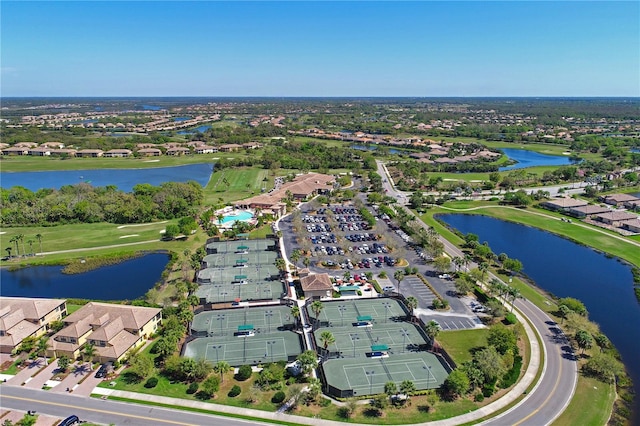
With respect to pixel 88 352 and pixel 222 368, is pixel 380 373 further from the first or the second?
pixel 88 352

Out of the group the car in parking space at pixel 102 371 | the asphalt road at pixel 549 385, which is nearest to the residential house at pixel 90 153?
the car in parking space at pixel 102 371

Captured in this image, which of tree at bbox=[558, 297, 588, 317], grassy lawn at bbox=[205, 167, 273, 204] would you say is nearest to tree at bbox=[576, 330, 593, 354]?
tree at bbox=[558, 297, 588, 317]

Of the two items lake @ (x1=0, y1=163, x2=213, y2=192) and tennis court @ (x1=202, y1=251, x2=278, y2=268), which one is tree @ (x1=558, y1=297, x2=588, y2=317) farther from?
lake @ (x1=0, y1=163, x2=213, y2=192)

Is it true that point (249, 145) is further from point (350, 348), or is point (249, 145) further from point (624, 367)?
point (624, 367)

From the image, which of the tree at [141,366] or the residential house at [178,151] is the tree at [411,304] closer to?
the tree at [141,366]

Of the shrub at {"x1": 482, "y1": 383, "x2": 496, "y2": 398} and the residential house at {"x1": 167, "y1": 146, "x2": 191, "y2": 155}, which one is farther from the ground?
the residential house at {"x1": 167, "y1": 146, "x2": 191, "y2": 155}

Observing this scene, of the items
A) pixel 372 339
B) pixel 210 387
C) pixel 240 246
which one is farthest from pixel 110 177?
pixel 372 339

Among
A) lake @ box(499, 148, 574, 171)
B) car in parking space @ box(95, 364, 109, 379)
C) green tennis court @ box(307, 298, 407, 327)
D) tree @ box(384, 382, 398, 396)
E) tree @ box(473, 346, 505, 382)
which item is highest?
lake @ box(499, 148, 574, 171)
